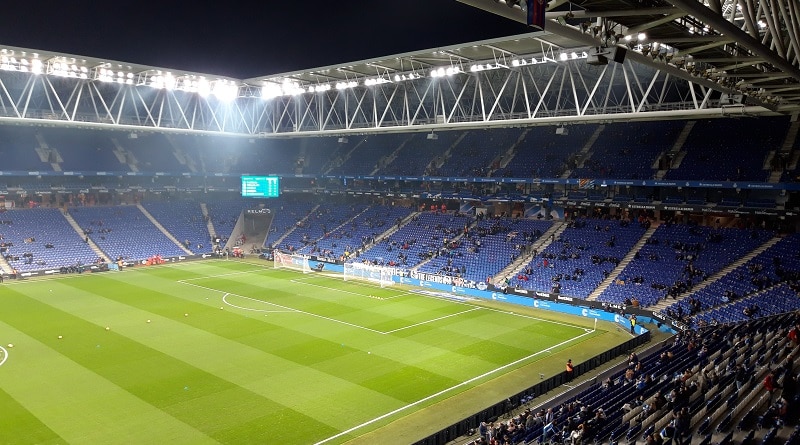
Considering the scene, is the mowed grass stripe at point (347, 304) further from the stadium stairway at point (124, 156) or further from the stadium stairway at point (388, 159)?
the stadium stairway at point (124, 156)

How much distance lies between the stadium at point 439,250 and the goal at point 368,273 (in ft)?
1.13

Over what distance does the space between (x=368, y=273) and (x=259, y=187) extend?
70.3ft

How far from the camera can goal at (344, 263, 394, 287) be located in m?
49.2

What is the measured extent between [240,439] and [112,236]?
4683cm

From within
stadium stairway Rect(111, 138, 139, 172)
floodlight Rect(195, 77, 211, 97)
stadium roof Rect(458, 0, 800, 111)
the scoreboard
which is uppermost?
floodlight Rect(195, 77, 211, 97)

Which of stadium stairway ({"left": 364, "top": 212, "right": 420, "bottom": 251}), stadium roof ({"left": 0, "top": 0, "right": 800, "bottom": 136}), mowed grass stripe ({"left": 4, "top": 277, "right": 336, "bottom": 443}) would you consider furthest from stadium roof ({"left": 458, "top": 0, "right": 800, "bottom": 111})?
stadium stairway ({"left": 364, "top": 212, "right": 420, "bottom": 251})

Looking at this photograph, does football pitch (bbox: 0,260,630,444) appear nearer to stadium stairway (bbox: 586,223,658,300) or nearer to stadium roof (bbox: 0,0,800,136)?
stadium stairway (bbox: 586,223,658,300)

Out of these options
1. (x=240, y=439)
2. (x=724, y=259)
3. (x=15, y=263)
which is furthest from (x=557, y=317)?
(x=15, y=263)

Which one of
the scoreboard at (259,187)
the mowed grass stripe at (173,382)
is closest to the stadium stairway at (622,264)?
the mowed grass stripe at (173,382)

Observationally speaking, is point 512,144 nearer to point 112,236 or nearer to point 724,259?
point 724,259

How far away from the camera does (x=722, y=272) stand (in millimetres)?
37531

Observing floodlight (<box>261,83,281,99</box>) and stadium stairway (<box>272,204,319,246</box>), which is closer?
floodlight (<box>261,83,281,99</box>)

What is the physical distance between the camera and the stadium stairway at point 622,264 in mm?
39972

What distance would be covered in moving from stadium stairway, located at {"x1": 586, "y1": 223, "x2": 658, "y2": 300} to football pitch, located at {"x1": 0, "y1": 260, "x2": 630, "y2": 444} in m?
3.67
